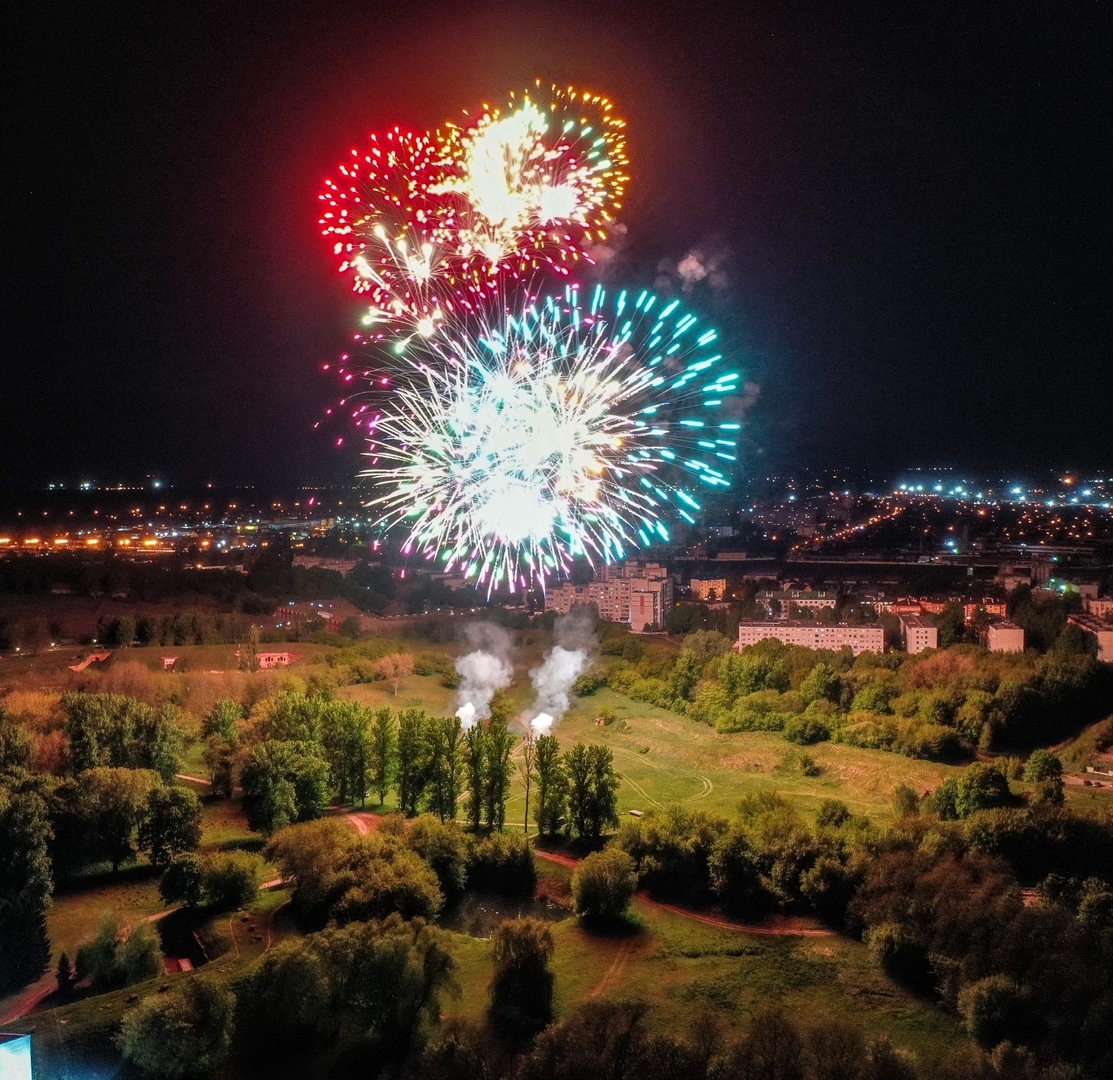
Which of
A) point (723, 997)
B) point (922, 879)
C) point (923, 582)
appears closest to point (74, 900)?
point (723, 997)

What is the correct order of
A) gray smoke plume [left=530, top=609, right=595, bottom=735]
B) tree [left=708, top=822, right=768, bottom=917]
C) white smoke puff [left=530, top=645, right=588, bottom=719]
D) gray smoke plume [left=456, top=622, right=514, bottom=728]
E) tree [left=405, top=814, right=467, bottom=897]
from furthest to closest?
white smoke puff [left=530, top=645, right=588, bottom=719] → gray smoke plume [left=530, top=609, right=595, bottom=735] → gray smoke plume [left=456, top=622, right=514, bottom=728] → tree [left=405, top=814, right=467, bottom=897] → tree [left=708, top=822, right=768, bottom=917]

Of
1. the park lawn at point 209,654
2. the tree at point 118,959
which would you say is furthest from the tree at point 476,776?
the park lawn at point 209,654

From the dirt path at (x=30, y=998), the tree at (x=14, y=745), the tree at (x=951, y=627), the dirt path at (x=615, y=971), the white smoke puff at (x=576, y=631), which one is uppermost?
the tree at (x=951, y=627)

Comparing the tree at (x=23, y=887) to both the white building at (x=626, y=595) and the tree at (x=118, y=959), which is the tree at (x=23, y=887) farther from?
the white building at (x=626, y=595)

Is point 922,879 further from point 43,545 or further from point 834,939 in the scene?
point 43,545

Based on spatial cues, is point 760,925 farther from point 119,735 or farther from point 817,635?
point 817,635

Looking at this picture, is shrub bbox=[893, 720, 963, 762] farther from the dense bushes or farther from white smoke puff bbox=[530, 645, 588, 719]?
white smoke puff bbox=[530, 645, 588, 719]

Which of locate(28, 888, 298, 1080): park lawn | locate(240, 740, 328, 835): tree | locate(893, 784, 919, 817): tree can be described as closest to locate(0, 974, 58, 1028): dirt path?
locate(28, 888, 298, 1080): park lawn

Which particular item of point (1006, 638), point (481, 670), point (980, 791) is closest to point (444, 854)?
point (980, 791)
